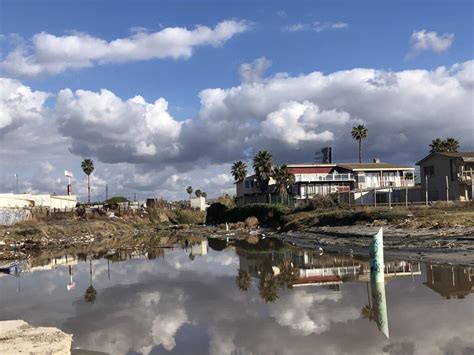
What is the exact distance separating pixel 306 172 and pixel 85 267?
187 feet

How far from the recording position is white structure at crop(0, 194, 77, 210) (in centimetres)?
8050

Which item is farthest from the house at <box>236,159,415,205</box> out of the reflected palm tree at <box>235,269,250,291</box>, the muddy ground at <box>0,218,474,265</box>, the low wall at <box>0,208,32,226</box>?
the reflected palm tree at <box>235,269,250,291</box>

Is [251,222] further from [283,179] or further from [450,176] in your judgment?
[450,176]

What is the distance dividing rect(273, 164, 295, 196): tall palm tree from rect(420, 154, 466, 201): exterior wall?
23549mm

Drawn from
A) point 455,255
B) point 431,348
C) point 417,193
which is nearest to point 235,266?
point 455,255

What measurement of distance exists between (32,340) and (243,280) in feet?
50.3

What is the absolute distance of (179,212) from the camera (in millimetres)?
109188

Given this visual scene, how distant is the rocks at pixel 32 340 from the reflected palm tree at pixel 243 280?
11426mm

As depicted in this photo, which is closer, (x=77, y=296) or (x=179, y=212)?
(x=77, y=296)

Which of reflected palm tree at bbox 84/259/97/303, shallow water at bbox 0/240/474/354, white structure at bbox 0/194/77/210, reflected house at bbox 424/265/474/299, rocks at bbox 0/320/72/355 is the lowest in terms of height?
reflected palm tree at bbox 84/259/97/303

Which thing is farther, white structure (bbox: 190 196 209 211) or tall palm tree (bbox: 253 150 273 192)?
white structure (bbox: 190 196 209 211)

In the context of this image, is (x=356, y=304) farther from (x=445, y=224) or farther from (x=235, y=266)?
(x=445, y=224)

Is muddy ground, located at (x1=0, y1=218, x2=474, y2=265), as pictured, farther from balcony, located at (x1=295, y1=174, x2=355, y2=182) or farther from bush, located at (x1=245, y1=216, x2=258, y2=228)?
balcony, located at (x1=295, y1=174, x2=355, y2=182)

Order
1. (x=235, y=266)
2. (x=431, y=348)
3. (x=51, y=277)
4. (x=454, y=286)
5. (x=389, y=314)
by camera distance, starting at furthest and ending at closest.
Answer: (x=235, y=266) → (x=51, y=277) → (x=454, y=286) → (x=389, y=314) → (x=431, y=348)
